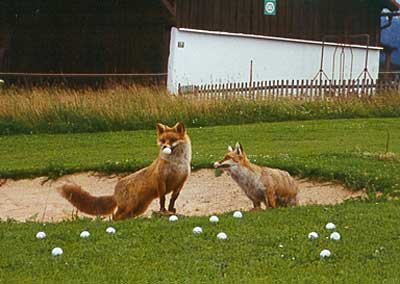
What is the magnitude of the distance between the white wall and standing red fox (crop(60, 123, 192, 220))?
1685cm

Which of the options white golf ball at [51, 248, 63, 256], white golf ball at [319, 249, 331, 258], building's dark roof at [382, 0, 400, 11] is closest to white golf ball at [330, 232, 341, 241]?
white golf ball at [319, 249, 331, 258]

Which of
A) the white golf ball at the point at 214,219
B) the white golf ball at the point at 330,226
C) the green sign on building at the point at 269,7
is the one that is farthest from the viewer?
the green sign on building at the point at 269,7

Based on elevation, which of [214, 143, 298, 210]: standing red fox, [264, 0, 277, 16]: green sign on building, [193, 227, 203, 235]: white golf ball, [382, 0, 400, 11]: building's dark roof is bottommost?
[193, 227, 203, 235]: white golf ball

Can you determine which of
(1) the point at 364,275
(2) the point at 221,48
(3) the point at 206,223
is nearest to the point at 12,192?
(3) the point at 206,223

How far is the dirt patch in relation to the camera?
36.9 ft

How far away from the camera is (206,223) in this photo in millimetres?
8500

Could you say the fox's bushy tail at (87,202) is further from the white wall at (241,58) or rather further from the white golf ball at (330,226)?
the white wall at (241,58)

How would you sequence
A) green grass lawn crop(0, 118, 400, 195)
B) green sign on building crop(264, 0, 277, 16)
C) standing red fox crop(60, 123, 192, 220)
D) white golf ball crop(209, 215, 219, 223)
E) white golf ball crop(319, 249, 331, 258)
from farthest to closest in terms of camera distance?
green sign on building crop(264, 0, 277, 16) < green grass lawn crop(0, 118, 400, 195) < standing red fox crop(60, 123, 192, 220) < white golf ball crop(209, 215, 219, 223) < white golf ball crop(319, 249, 331, 258)

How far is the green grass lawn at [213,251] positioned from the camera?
6.62 meters

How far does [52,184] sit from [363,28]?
2377cm

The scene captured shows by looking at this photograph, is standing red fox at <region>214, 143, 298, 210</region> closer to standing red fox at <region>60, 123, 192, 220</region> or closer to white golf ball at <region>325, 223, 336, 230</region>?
standing red fox at <region>60, 123, 192, 220</region>

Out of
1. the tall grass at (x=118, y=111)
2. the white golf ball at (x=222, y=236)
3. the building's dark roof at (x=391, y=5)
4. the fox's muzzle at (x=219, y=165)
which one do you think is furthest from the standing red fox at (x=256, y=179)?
the building's dark roof at (x=391, y=5)

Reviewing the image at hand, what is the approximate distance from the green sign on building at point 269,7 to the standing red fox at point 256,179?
22010 mm

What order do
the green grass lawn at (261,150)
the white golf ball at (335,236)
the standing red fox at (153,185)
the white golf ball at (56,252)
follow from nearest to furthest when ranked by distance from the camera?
the white golf ball at (56,252) < the white golf ball at (335,236) < the standing red fox at (153,185) < the green grass lawn at (261,150)
